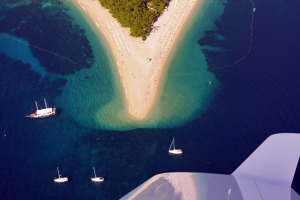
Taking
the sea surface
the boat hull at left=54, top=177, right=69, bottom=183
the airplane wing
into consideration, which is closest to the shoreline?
the sea surface

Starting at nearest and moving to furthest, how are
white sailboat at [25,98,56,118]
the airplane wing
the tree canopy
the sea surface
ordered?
the airplane wing < the sea surface < white sailboat at [25,98,56,118] < the tree canopy

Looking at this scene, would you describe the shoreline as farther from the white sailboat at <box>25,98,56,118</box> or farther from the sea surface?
the white sailboat at <box>25,98,56,118</box>

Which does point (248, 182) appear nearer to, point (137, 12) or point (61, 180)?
point (61, 180)

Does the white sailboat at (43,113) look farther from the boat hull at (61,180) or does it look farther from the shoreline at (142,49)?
the boat hull at (61,180)

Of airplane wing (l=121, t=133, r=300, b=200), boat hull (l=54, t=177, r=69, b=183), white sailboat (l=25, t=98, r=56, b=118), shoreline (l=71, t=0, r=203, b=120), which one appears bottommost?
boat hull (l=54, t=177, r=69, b=183)

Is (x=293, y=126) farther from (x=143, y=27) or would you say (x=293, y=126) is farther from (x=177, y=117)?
(x=143, y=27)

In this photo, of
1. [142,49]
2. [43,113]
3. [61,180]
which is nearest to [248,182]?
[61,180]

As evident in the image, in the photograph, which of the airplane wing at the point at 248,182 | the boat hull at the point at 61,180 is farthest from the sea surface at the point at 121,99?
the airplane wing at the point at 248,182
